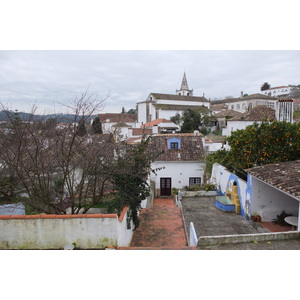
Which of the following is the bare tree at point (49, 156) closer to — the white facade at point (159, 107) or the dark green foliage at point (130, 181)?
the dark green foliage at point (130, 181)

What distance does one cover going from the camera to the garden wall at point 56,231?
6605mm

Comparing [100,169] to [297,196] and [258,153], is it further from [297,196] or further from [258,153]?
[258,153]

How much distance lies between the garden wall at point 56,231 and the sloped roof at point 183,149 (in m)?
12.0

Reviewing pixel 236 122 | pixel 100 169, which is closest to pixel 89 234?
pixel 100 169

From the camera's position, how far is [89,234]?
21.9 ft

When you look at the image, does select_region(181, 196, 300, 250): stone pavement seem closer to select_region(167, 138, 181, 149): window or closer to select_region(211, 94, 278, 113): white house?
select_region(167, 138, 181, 149): window

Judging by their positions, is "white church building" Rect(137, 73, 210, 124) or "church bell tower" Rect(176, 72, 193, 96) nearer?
"white church building" Rect(137, 73, 210, 124)

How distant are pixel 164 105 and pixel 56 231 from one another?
49.9 meters

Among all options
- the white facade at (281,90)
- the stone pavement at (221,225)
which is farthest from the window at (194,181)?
the white facade at (281,90)

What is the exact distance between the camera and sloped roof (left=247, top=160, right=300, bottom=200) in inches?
288

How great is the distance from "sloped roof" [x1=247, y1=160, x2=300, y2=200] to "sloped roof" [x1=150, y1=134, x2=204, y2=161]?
942 centimetres

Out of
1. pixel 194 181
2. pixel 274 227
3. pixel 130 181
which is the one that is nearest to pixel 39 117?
pixel 130 181

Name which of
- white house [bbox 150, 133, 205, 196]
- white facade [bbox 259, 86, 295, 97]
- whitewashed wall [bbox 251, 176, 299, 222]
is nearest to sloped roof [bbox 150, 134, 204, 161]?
white house [bbox 150, 133, 205, 196]

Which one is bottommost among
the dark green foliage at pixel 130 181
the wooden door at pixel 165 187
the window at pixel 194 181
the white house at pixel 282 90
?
the wooden door at pixel 165 187
